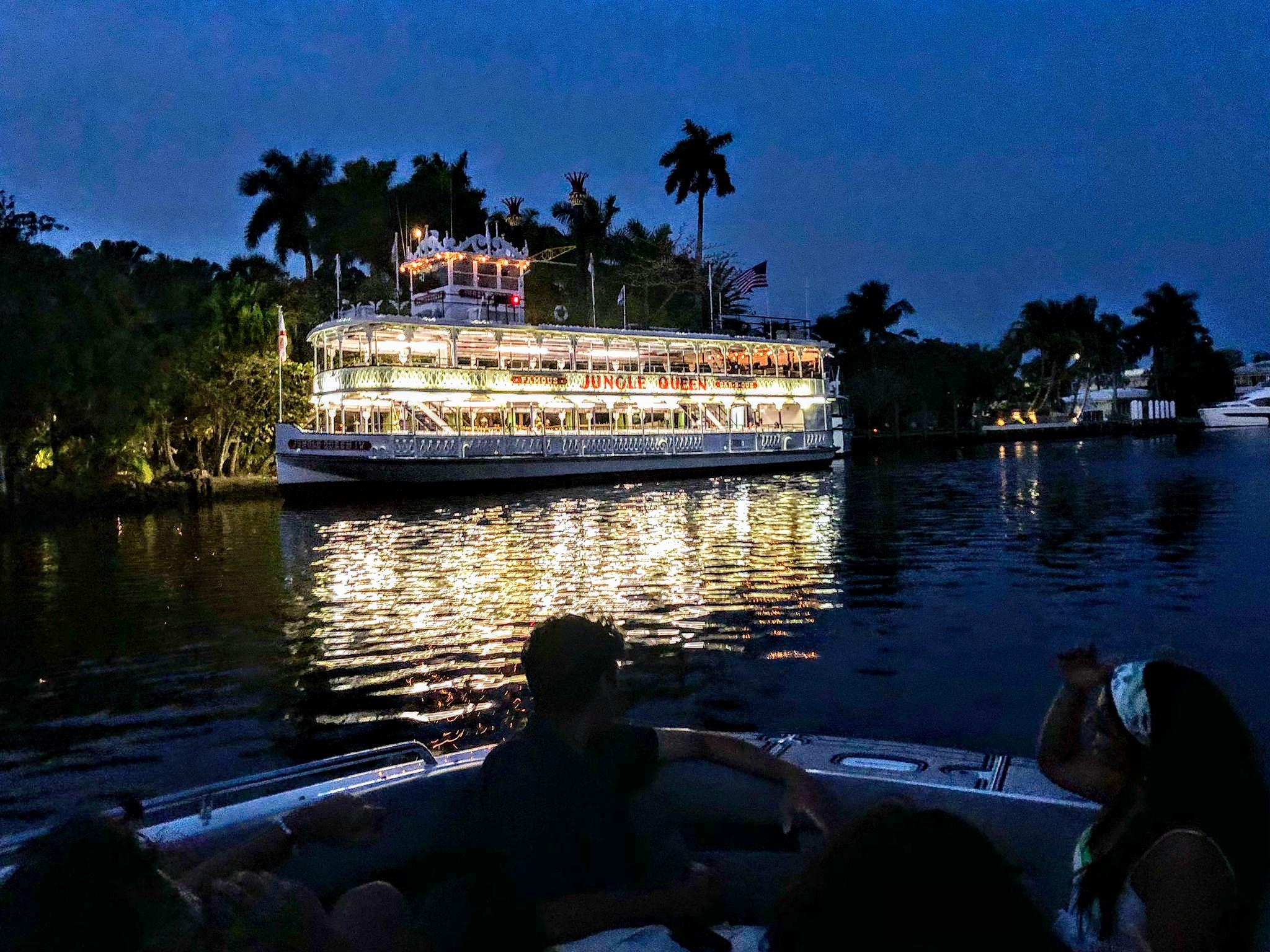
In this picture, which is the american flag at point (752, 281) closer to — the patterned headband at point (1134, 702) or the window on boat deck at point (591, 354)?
the window on boat deck at point (591, 354)

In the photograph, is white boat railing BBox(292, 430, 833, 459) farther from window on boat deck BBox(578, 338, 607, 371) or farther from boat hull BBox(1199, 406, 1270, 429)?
boat hull BBox(1199, 406, 1270, 429)

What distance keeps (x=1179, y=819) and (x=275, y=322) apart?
43.8 m

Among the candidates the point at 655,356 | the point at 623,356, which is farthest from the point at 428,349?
the point at 655,356

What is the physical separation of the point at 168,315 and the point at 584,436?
1511 cm

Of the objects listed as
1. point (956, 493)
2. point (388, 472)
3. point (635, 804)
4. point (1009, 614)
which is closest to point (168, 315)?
point (388, 472)

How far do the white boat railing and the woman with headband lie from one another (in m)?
32.5

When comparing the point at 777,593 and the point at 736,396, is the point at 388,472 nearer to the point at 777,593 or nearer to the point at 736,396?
the point at 736,396

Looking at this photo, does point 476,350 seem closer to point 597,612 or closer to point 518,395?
point 518,395

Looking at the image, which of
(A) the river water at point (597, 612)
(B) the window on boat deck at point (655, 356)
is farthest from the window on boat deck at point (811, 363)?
(A) the river water at point (597, 612)

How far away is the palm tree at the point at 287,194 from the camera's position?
174ft

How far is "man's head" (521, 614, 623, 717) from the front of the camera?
9.73 feet

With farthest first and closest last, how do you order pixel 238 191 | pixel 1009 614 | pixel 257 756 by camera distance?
1. pixel 238 191
2. pixel 1009 614
3. pixel 257 756

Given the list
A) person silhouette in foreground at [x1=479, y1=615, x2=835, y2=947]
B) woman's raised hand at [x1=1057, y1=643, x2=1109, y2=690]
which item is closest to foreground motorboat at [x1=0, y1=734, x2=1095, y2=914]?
person silhouette in foreground at [x1=479, y1=615, x2=835, y2=947]

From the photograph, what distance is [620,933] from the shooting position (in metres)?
2.81
